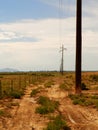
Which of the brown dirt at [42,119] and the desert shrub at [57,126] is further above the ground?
the desert shrub at [57,126]

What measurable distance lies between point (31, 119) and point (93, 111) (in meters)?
4.40

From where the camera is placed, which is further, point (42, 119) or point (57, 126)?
point (42, 119)

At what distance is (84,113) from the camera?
20.0 meters

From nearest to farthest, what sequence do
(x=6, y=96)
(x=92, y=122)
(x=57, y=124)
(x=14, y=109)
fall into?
(x=57, y=124), (x=92, y=122), (x=14, y=109), (x=6, y=96)

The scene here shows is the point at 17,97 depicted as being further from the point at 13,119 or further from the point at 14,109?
the point at 13,119

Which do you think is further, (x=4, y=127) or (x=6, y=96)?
(x=6, y=96)

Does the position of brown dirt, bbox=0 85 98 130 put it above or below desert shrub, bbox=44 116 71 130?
below

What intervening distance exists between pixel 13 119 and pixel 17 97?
469 inches

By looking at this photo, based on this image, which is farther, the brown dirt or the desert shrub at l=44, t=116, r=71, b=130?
the brown dirt

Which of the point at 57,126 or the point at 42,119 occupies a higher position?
the point at 57,126

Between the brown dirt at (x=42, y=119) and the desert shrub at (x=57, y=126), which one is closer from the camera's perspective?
the desert shrub at (x=57, y=126)

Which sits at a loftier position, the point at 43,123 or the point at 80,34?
the point at 80,34

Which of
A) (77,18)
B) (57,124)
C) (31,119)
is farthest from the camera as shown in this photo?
(77,18)

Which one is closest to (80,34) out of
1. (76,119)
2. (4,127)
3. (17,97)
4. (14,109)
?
(17,97)
